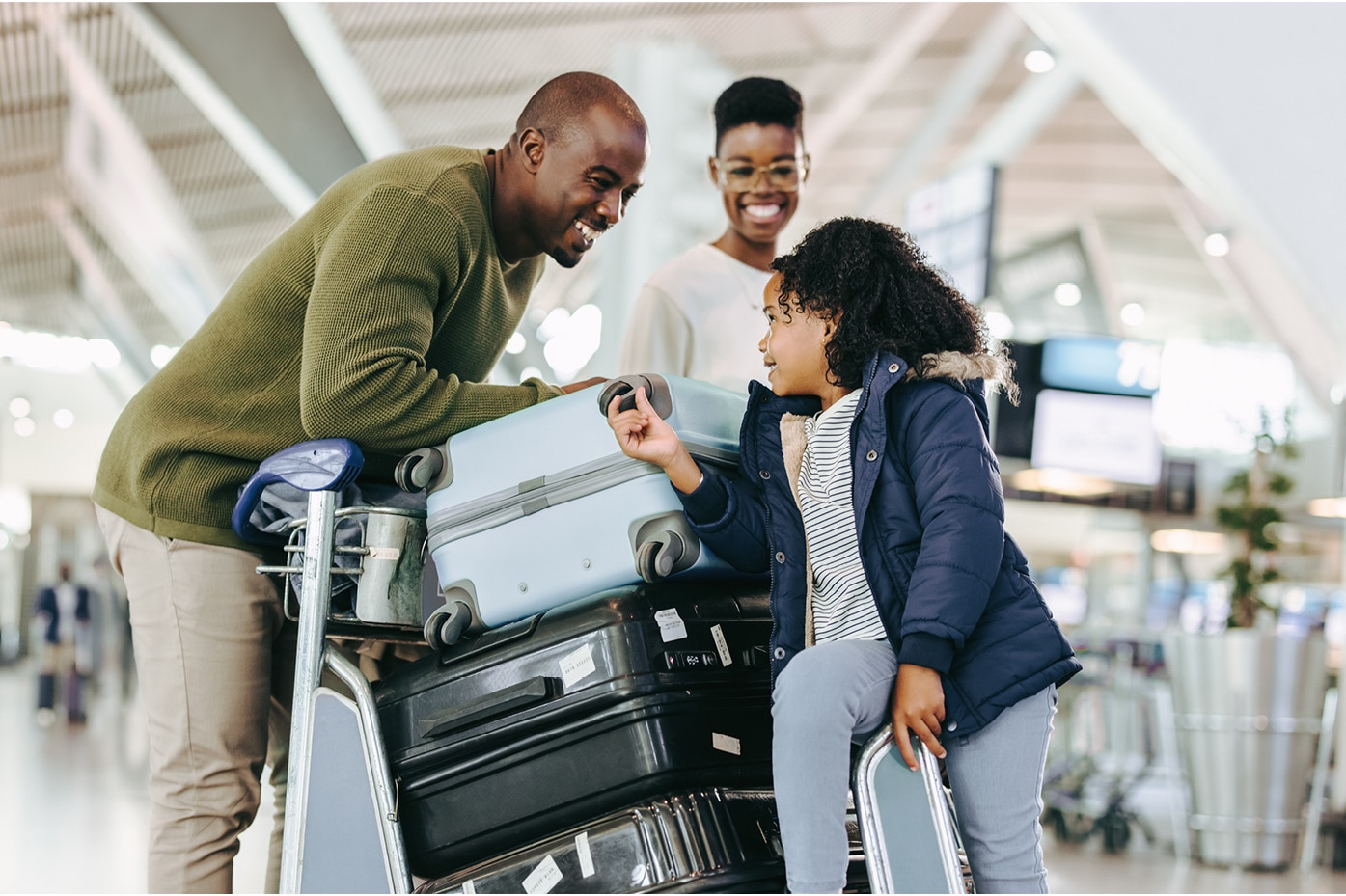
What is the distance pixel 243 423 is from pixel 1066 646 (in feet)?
5.26

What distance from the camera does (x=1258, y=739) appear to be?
21.5 feet

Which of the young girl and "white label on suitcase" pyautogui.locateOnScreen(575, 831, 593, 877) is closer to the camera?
the young girl

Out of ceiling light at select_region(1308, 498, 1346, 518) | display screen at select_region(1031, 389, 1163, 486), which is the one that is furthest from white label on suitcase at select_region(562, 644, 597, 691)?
ceiling light at select_region(1308, 498, 1346, 518)

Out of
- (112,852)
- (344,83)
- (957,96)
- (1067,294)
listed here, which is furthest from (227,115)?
(1067,294)

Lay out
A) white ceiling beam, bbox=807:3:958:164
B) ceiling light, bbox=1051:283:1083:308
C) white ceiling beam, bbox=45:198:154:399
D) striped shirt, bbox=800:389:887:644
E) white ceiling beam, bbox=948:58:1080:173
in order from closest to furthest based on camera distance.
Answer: striped shirt, bbox=800:389:887:644 < white ceiling beam, bbox=948:58:1080:173 < white ceiling beam, bbox=807:3:958:164 < ceiling light, bbox=1051:283:1083:308 < white ceiling beam, bbox=45:198:154:399

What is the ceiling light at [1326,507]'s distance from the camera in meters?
18.2

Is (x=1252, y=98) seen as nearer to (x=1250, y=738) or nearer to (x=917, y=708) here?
(x=917, y=708)

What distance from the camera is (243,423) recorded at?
2436 millimetres

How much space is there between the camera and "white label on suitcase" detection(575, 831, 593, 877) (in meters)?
2.05

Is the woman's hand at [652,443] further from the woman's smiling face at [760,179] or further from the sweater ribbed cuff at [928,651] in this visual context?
the woman's smiling face at [760,179]

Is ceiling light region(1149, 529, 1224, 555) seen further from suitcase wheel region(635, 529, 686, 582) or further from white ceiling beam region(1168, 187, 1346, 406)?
suitcase wheel region(635, 529, 686, 582)

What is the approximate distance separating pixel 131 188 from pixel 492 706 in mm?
15331

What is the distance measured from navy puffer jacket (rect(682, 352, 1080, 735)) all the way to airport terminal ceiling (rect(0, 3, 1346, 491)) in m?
2.50

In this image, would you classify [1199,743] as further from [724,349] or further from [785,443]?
[785,443]
